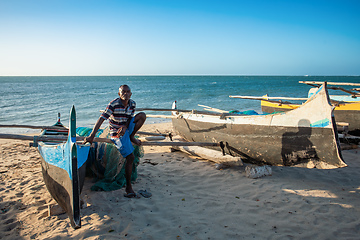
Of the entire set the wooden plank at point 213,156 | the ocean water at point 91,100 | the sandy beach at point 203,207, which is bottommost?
the sandy beach at point 203,207

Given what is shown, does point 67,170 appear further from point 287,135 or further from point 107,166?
point 287,135

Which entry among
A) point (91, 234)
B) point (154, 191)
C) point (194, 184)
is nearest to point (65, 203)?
point (91, 234)

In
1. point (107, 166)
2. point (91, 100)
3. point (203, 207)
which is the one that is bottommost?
point (203, 207)

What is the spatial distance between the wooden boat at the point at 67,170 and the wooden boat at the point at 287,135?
2.98 metres

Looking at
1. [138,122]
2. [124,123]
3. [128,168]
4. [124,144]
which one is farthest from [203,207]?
[124,123]

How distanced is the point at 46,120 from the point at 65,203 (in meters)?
11.0

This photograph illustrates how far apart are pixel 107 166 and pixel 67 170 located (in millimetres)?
1349

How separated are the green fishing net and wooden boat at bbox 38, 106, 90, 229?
0.60 meters

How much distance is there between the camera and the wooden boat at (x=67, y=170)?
252cm

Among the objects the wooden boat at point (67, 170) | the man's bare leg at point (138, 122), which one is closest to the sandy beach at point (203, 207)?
the wooden boat at point (67, 170)

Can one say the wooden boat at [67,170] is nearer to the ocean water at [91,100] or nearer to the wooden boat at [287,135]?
the wooden boat at [287,135]

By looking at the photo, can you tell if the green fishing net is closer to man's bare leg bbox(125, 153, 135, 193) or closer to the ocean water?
man's bare leg bbox(125, 153, 135, 193)

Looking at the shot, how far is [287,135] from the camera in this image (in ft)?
Answer: 13.5

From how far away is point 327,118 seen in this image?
3631 millimetres
